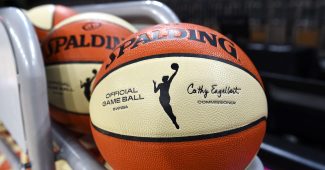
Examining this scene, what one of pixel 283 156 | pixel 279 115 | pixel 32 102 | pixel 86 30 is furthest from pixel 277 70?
pixel 32 102

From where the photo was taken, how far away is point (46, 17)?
0.92 m

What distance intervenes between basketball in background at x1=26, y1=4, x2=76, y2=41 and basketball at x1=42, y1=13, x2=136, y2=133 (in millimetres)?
189

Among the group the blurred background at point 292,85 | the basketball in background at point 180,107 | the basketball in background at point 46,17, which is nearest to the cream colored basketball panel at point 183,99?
the basketball in background at point 180,107

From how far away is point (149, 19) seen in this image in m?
0.99

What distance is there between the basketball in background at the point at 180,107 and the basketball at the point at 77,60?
0.16 metres

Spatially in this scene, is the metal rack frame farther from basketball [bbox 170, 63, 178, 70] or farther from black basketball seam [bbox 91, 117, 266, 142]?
basketball [bbox 170, 63, 178, 70]

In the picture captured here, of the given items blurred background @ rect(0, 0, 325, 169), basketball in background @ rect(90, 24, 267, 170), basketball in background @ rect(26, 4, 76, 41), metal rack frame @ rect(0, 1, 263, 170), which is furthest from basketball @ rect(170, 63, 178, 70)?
blurred background @ rect(0, 0, 325, 169)

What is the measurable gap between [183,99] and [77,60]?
313 mm

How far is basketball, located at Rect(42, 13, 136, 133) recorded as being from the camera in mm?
649

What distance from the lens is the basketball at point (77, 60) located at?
0.65 m

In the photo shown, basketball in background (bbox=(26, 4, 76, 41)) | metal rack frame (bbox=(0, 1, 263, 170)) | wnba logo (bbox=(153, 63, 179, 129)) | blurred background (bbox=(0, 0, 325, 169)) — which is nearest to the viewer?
wnba logo (bbox=(153, 63, 179, 129))

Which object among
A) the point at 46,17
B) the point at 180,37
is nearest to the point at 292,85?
the point at 46,17

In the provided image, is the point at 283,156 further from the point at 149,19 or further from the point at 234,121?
the point at 234,121
